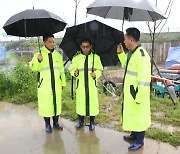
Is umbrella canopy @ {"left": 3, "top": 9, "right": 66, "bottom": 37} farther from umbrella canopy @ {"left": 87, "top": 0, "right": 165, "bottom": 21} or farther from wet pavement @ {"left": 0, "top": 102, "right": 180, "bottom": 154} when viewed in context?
wet pavement @ {"left": 0, "top": 102, "right": 180, "bottom": 154}

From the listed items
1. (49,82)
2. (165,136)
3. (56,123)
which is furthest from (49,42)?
(165,136)

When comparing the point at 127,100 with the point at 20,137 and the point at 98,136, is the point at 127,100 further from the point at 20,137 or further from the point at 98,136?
the point at 20,137

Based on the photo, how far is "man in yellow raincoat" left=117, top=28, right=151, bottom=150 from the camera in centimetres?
334

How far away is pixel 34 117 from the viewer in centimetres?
534

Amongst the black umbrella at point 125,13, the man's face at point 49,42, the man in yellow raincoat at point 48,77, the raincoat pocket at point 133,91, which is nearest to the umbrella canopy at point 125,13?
the black umbrella at point 125,13

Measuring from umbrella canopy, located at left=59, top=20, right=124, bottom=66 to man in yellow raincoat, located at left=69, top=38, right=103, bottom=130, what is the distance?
22 centimetres

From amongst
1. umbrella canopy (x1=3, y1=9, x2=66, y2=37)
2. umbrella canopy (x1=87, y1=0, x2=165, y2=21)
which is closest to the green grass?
umbrella canopy (x1=87, y1=0, x2=165, y2=21)

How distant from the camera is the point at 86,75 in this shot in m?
4.18

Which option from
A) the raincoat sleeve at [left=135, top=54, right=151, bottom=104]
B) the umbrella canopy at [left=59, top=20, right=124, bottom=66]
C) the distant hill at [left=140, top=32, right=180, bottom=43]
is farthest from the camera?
the distant hill at [left=140, top=32, right=180, bottom=43]

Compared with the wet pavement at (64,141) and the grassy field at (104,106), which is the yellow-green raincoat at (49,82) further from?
the grassy field at (104,106)

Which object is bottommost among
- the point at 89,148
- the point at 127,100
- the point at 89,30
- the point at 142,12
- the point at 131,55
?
the point at 89,148

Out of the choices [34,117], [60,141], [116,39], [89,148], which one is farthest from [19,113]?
[116,39]

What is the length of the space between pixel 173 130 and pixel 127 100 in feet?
4.40

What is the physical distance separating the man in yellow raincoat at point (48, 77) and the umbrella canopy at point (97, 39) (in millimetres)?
368
